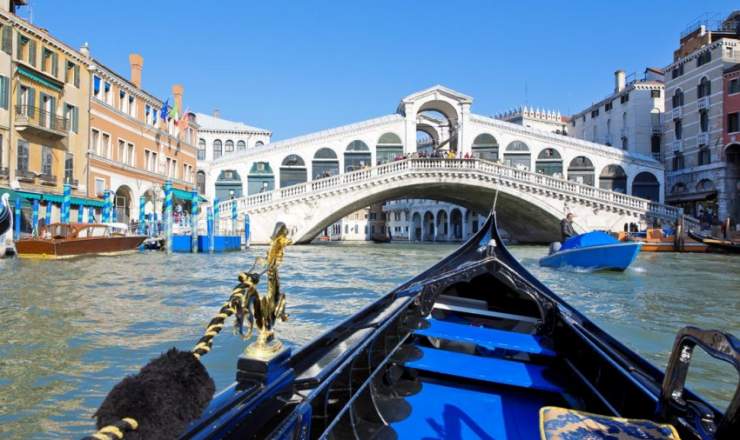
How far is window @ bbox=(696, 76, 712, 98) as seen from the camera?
14920 mm

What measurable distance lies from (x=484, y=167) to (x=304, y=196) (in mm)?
4919

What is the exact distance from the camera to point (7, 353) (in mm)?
2455

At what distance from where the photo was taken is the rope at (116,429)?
1.64 feet

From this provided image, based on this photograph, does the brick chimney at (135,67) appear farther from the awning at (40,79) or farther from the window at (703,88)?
the window at (703,88)

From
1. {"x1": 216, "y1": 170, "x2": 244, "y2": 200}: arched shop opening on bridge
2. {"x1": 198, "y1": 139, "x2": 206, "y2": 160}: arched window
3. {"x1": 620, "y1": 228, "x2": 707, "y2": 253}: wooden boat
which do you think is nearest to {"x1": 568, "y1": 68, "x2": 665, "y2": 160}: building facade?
{"x1": 620, "y1": 228, "x2": 707, "y2": 253}: wooden boat

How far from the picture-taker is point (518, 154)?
56.5 feet

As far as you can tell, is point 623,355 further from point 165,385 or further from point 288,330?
point 288,330

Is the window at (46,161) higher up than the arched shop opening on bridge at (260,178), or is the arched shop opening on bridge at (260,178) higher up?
the arched shop opening on bridge at (260,178)

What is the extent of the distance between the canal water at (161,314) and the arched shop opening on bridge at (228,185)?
30.8 ft

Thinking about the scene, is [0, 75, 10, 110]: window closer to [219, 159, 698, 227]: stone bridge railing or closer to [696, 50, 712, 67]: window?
[219, 159, 698, 227]: stone bridge railing

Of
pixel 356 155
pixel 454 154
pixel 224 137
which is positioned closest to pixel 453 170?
pixel 454 154

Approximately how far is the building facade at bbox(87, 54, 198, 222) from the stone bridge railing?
2.77m

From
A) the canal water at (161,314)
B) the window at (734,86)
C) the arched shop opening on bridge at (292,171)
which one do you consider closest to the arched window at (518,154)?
the window at (734,86)

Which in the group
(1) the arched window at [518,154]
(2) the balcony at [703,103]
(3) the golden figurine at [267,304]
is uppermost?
(2) the balcony at [703,103]
